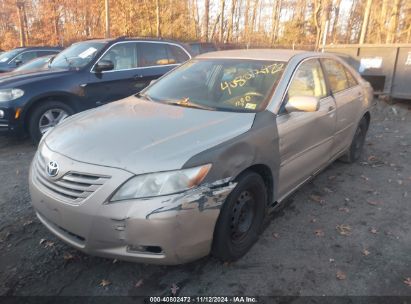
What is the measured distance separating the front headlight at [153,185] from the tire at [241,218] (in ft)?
1.38

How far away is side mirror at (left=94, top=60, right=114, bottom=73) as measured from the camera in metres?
5.96

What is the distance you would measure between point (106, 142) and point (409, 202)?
11.3 feet

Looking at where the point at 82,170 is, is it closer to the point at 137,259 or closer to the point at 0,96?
the point at 137,259

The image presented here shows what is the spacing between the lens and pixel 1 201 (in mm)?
3771

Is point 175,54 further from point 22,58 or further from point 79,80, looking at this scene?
point 22,58

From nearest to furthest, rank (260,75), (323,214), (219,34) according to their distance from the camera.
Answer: (260,75) < (323,214) < (219,34)

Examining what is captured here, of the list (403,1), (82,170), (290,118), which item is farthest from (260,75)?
(403,1)

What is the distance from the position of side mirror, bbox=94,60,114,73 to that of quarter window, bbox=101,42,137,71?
108mm

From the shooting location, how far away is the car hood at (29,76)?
17.6 feet

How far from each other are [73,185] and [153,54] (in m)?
4.96

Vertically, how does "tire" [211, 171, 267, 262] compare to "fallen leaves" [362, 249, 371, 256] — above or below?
above

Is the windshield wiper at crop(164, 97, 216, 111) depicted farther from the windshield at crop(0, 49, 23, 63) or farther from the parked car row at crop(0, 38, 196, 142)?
the windshield at crop(0, 49, 23, 63)

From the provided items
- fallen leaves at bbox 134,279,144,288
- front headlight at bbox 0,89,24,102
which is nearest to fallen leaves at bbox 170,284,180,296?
fallen leaves at bbox 134,279,144,288

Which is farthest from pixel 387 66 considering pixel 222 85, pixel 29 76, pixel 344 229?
pixel 29 76
